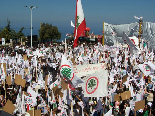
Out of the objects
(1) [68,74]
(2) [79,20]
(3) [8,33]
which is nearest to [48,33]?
(3) [8,33]

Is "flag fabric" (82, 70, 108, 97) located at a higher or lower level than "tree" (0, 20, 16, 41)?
lower

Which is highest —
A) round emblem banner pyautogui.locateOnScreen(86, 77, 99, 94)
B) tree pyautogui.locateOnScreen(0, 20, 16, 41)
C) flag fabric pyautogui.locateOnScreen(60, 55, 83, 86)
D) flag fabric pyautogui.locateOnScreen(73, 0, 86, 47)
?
tree pyautogui.locateOnScreen(0, 20, 16, 41)

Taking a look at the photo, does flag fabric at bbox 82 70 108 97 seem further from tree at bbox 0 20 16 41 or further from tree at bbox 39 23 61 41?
tree at bbox 39 23 61 41

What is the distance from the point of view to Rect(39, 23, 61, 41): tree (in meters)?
45.1

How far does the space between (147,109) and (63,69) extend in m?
2.90

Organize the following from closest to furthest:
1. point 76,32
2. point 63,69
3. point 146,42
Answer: point 63,69 → point 76,32 → point 146,42

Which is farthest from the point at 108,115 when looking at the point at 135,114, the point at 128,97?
the point at 128,97

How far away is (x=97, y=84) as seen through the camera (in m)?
6.80

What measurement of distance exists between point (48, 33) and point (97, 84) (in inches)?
1540

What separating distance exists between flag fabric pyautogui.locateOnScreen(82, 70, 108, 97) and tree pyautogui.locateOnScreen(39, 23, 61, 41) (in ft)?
127

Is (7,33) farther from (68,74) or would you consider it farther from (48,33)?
(68,74)

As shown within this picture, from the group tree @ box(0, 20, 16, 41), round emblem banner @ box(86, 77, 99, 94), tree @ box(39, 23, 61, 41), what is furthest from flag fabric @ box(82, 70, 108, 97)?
tree @ box(39, 23, 61, 41)

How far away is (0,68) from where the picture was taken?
35.2ft

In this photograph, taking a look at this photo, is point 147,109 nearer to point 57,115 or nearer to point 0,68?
point 57,115
